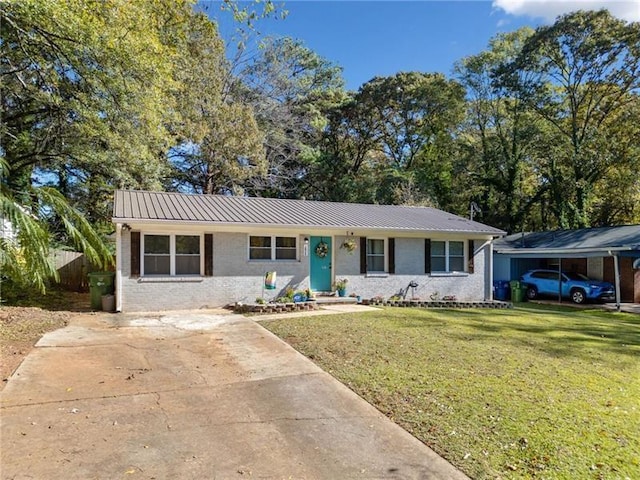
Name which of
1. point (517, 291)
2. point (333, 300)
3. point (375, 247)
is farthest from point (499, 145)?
point (333, 300)

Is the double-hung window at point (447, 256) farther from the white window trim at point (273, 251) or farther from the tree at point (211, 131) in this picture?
the tree at point (211, 131)

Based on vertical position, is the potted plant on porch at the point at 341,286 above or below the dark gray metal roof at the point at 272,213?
below

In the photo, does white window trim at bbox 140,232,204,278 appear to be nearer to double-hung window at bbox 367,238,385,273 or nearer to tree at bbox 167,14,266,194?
double-hung window at bbox 367,238,385,273

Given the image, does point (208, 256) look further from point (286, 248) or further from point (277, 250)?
point (286, 248)

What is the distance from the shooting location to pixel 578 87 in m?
26.1

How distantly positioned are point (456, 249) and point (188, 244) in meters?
9.75

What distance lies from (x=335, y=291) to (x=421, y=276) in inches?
134

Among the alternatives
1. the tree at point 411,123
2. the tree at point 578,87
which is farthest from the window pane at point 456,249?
the tree at point 578,87

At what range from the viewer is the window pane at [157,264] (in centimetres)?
1155

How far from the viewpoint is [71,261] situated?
16547 mm

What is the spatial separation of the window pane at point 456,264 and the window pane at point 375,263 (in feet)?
9.56

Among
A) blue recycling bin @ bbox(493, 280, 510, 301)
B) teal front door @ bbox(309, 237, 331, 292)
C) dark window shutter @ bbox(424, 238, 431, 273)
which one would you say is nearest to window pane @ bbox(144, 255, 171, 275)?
teal front door @ bbox(309, 237, 331, 292)

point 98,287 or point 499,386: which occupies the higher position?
point 98,287

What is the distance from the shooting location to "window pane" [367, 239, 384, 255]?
577 inches
